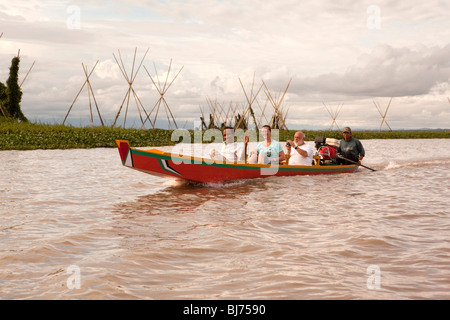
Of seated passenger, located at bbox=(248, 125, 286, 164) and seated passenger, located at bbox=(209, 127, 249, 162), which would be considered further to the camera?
seated passenger, located at bbox=(248, 125, 286, 164)

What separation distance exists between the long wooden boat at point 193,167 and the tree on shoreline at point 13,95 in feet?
50.3

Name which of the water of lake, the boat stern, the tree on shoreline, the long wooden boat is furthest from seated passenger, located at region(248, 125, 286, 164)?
the tree on shoreline

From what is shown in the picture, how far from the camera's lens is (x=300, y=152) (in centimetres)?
855

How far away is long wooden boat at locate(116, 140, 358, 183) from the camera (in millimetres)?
6930

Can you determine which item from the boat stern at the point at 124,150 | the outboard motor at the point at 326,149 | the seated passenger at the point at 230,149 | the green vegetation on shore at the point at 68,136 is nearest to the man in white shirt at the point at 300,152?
the outboard motor at the point at 326,149

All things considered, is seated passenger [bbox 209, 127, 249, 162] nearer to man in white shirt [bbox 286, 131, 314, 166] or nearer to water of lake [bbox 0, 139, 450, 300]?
water of lake [bbox 0, 139, 450, 300]

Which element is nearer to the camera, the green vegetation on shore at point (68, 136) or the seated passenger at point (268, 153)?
the seated passenger at point (268, 153)

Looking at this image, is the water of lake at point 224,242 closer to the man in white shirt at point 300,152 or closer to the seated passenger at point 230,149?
the seated passenger at point 230,149

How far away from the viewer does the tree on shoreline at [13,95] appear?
19.8 m

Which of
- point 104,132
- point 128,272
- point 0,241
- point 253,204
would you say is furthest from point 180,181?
point 104,132

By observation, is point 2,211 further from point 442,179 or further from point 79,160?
point 442,179

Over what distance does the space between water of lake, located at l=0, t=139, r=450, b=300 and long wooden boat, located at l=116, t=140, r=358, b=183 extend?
342 mm

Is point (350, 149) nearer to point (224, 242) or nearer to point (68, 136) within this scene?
point (224, 242)
